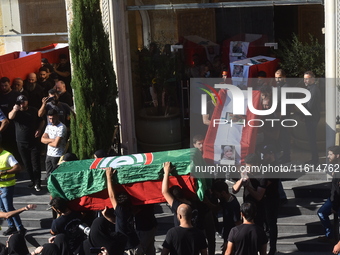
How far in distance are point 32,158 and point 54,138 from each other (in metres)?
0.83

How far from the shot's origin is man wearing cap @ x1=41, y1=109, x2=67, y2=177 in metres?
11.1

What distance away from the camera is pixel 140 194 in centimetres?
900

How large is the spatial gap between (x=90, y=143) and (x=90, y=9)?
2.22 m

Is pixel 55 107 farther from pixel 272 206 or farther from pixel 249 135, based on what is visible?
pixel 272 206

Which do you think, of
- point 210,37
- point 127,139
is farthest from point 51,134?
point 210,37

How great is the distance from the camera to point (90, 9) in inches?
425

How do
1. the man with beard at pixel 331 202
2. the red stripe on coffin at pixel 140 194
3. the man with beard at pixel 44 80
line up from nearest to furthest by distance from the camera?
the red stripe on coffin at pixel 140 194
the man with beard at pixel 331 202
the man with beard at pixel 44 80

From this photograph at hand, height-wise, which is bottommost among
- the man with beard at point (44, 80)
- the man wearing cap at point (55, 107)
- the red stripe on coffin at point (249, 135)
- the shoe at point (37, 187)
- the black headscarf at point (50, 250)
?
the shoe at point (37, 187)

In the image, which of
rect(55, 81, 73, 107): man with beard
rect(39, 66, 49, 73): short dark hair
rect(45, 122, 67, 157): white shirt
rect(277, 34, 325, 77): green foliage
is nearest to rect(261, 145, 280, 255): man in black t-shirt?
rect(45, 122, 67, 157): white shirt

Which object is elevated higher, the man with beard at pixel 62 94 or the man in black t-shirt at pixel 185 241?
the man with beard at pixel 62 94

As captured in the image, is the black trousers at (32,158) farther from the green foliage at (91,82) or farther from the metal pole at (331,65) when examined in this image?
the metal pole at (331,65)

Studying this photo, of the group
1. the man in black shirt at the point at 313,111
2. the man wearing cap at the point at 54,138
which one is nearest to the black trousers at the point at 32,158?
the man wearing cap at the point at 54,138

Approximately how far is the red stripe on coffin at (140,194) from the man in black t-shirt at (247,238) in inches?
42.8

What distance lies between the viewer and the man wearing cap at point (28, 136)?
11633 millimetres
